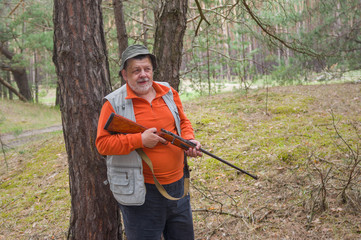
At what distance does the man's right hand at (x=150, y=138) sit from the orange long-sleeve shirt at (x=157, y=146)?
3 cm

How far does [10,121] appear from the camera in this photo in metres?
15.0

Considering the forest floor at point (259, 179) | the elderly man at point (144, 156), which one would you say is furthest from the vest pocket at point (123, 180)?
the forest floor at point (259, 179)

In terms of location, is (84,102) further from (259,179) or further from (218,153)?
(218,153)

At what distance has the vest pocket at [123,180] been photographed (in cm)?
228

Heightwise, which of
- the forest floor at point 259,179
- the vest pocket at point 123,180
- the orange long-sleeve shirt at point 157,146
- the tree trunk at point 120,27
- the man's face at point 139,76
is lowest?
the forest floor at point 259,179

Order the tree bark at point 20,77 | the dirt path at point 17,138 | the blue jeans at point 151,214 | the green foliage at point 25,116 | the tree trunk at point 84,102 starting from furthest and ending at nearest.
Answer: the tree bark at point 20,77 < the green foliage at point 25,116 < the dirt path at point 17,138 < the tree trunk at point 84,102 < the blue jeans at point 151,214

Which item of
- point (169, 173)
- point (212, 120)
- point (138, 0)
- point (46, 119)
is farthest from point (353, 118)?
point (46, 119)

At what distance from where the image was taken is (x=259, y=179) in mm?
4645

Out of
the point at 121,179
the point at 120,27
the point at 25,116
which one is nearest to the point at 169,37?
the point at 121,179

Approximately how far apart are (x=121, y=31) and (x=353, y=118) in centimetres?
604

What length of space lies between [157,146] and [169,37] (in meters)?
1.68

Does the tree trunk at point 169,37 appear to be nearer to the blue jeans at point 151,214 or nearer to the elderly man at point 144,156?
the elderly man at point 144,156

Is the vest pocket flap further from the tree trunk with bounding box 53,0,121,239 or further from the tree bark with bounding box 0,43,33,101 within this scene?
the tree bark with bounding box 0,43,33,101

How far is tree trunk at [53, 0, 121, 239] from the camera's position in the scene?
2.85 metres
